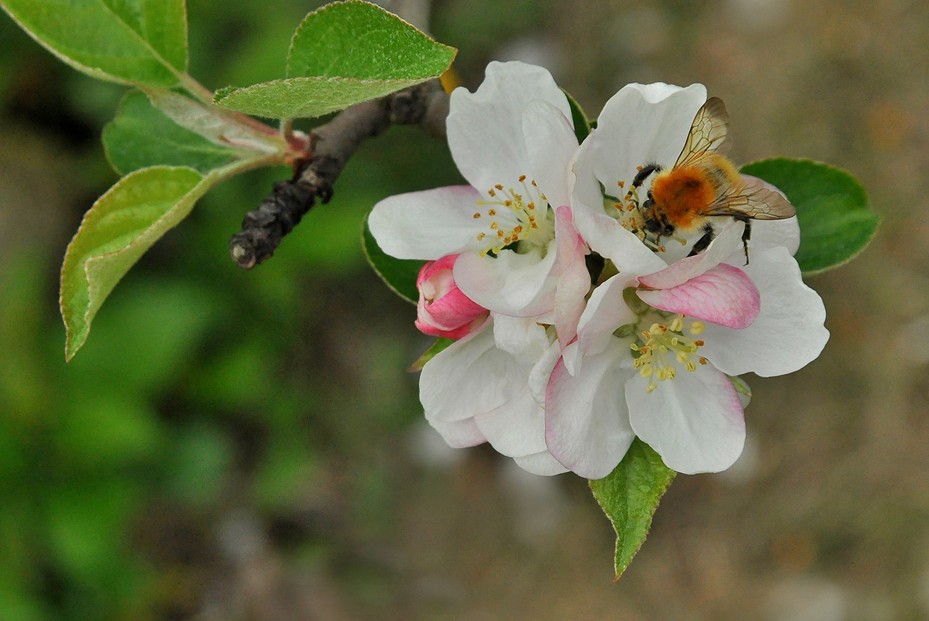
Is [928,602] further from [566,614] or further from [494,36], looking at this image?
[494,36]

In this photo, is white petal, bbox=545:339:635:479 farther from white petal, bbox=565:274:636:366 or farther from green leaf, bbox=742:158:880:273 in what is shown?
green leaf, bbox=742:158:880:273

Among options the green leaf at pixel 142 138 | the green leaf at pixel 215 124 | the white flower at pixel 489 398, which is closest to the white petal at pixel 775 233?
the white flower at pixel 489 398

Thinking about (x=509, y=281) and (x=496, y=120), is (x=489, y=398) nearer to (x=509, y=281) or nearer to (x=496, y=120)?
(x=509, y=281)

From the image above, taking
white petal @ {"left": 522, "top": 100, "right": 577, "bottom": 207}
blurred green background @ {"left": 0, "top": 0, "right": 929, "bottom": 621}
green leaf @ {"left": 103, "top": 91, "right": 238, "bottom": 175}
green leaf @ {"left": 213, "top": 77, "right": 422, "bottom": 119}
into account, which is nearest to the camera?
green leaf @ {"left": 213, "top": 77, "right": 422, "bottom": 119}

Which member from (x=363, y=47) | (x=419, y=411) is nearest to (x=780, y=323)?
(x=363, y=47)

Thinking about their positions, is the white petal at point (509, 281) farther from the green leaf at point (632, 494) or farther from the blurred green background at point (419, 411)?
the blurred green background at point (419, 411)

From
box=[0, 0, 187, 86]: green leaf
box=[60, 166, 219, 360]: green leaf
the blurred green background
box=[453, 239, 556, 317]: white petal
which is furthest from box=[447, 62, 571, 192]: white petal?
the blurred green background

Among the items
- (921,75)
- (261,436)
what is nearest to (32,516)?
(261,436)
